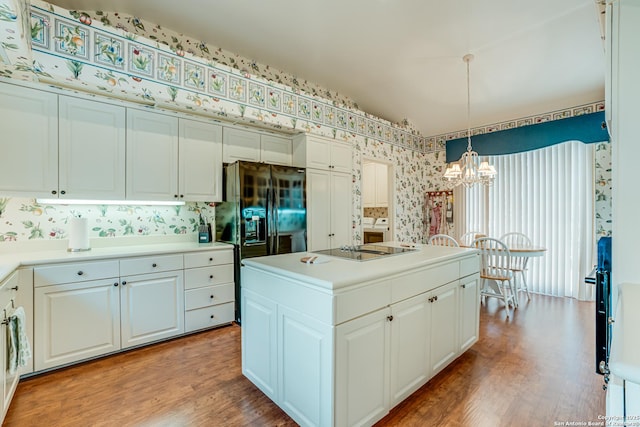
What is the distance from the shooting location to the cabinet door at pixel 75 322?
6.89ft

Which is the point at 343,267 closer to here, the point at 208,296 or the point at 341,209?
the point at 208,296

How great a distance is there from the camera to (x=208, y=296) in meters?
2.91

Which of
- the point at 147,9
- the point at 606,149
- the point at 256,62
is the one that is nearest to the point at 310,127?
the point at 256,62

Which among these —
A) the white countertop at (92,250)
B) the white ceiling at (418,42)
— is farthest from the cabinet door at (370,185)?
the white countertop at (92,250)

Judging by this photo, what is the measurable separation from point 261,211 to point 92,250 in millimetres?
1506

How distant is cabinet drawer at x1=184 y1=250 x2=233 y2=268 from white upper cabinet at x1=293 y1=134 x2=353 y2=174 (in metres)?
1.38

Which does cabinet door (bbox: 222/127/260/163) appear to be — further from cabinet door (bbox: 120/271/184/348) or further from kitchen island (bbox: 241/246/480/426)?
kitchen island (bbox: 241/246/480/426)

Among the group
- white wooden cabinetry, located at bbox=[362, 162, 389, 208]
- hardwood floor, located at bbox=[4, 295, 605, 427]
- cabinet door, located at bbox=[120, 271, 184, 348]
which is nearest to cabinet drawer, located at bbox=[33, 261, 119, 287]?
cabinet door, located at bbox=[120, 271, 184, 348]

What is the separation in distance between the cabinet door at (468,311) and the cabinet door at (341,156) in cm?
211

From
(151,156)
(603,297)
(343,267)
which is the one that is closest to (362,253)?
(343,267)

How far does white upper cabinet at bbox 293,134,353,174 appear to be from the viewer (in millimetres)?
3547

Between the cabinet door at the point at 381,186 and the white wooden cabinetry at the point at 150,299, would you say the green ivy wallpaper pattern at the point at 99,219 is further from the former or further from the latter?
the cabinet door at the point at 381,186

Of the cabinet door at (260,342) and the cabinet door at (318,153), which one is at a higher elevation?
the cabinet door at (318,153)

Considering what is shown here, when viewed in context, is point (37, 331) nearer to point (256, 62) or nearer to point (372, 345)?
point (372, 345)
